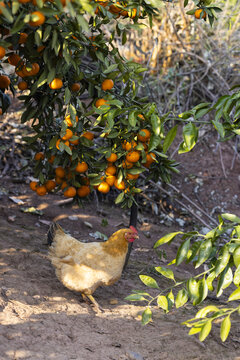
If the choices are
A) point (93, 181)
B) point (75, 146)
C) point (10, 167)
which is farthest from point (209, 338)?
point (10, 167)

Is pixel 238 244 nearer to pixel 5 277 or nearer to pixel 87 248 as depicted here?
pixel 87 248

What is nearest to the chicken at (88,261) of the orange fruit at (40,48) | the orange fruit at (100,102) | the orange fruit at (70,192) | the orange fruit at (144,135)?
the orange fruit at (70,192)

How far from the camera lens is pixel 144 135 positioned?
264cm

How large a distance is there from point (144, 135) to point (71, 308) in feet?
4.12

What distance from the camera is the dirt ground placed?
236 centimetres

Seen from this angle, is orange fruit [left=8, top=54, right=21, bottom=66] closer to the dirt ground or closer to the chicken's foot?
the dirt ground

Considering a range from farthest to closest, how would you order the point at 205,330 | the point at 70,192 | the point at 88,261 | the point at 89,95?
the point at 70,192 < the point at 88,261 < the point at 89,95 < the point at 205,330

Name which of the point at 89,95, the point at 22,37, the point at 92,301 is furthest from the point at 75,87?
the point at 92,301

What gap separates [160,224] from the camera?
16.8ft

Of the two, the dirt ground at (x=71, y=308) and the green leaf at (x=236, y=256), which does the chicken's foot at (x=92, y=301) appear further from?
the green leaf at (x=236, y=256)

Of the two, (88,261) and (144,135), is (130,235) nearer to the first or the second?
(88,261)

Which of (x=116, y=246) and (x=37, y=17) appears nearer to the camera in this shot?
(x=37, y=17)

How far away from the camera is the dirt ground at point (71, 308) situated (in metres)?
2.36

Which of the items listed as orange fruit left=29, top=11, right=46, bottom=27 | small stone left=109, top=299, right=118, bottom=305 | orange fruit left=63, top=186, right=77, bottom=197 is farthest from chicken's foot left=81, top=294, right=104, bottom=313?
orange fruit left=29, top=11, right=46, bottom=27
